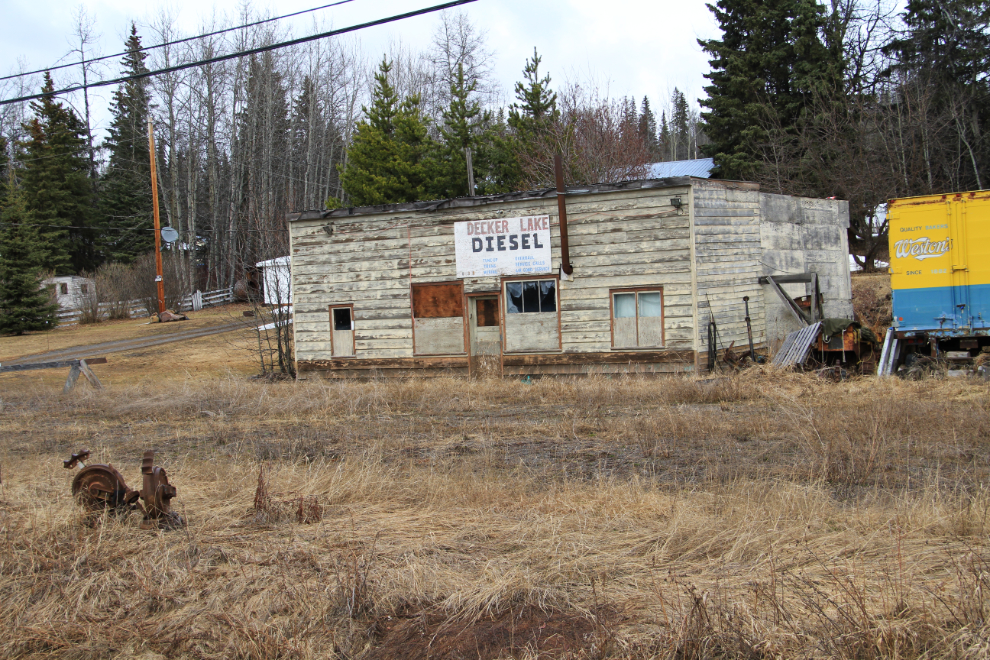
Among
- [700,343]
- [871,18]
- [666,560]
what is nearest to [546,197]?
[700,343]

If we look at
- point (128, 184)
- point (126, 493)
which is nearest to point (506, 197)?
point (126, 493)

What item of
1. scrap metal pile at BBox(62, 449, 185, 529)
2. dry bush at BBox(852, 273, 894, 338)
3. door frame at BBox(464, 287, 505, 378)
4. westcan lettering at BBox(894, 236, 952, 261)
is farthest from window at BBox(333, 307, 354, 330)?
dry bush at BBox(852, 273, 894, 338)

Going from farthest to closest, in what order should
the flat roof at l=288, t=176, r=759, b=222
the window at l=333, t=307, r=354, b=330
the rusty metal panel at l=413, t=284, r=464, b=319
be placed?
the window at l=333, t=307, r=354, b=330 < the rusty metal panel at l=413, t=284, r=464, b=319 < the flat roof at l=288, t=176, r=759, b=222

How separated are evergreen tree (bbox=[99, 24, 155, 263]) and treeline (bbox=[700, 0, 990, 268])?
119 feet

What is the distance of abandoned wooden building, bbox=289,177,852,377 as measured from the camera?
1579 centimetres

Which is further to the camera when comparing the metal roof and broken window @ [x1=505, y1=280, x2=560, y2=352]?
broken window @ [x1=505, y1=280, x2=560, y2=352]

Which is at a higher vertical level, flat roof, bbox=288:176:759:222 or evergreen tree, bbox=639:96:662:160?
evergreen tree, bbox=639:96:662:160

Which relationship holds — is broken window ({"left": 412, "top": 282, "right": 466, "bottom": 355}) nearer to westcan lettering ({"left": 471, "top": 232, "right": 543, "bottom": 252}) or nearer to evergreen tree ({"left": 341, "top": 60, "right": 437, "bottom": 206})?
westcan lettering ({"left": 471, "top": 232, "right": 543, "bottom": 252})

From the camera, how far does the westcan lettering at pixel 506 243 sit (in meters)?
16.8

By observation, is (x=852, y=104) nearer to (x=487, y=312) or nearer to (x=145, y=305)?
(x=487, y=312)

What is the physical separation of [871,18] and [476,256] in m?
28.3

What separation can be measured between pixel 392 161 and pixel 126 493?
→ 27510mm

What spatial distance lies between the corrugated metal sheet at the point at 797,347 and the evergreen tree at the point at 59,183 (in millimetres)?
46119

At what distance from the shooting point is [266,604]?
468 cm
